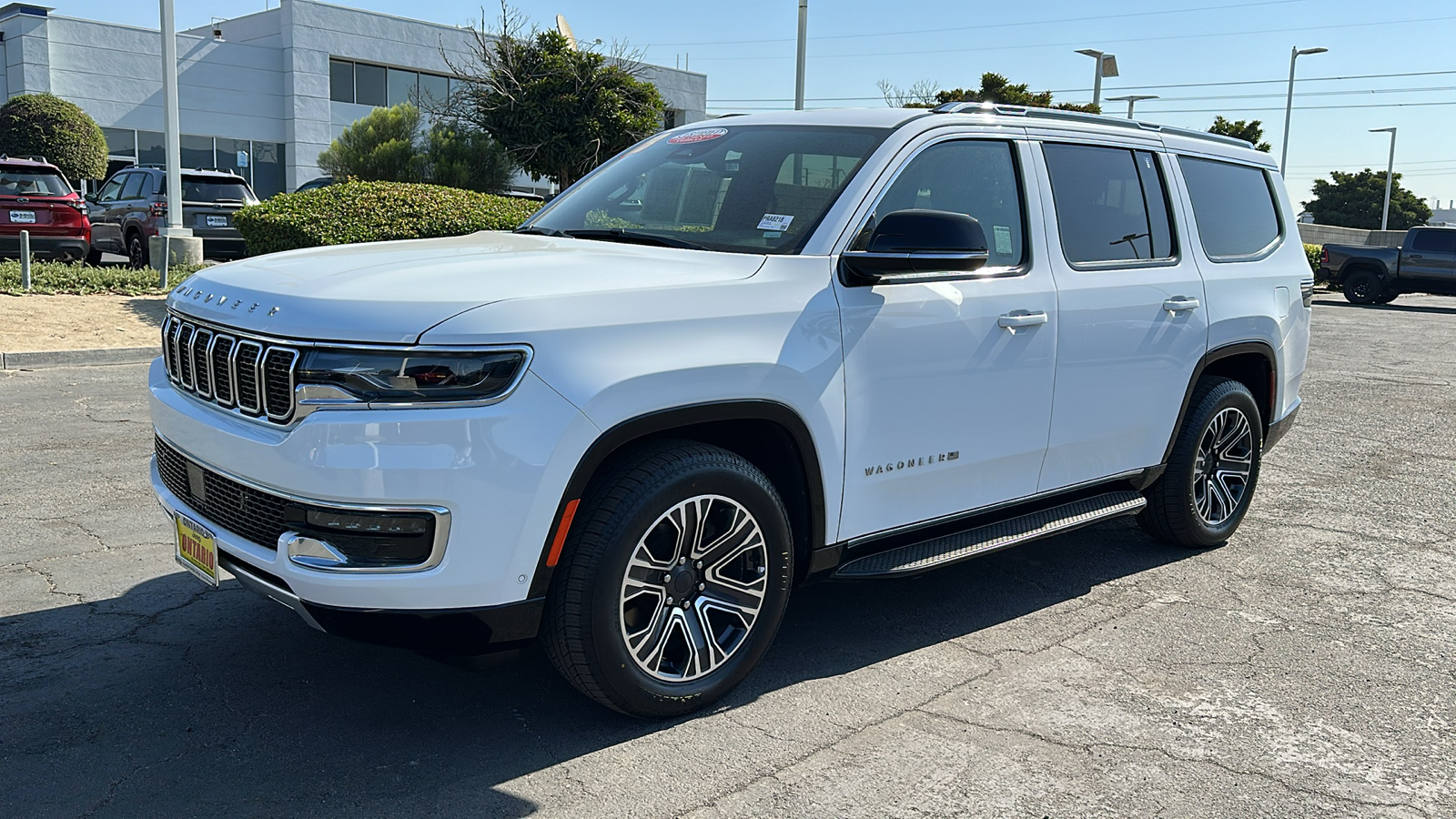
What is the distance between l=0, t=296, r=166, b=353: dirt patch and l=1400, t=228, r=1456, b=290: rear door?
25014 millimetres

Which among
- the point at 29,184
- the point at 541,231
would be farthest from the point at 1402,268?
the point at 541,231

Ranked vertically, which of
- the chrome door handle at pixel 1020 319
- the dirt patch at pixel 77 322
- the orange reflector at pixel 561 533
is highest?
the chrome door handle at pixel 1020 319

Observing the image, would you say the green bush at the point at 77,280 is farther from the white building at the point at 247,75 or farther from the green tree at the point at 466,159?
the white building at the point at 247,75

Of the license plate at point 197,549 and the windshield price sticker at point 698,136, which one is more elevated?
the windshield price sticker at point 698,136

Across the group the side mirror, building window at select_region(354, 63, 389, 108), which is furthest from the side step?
building window at select_region(354, 63, 389, 108)

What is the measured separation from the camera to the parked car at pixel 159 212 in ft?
62.2

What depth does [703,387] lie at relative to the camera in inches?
139

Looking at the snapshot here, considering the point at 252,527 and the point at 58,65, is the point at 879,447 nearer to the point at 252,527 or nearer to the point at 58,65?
the point at 252,527

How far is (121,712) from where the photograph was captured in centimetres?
371

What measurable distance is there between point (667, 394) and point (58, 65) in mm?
35904

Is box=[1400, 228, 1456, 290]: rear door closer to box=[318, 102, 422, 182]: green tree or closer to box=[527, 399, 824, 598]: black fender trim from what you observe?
box=[318, 102, 422, 182]: green tree

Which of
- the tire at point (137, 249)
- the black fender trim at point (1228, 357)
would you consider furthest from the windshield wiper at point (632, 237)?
the tire at point (137, 249)

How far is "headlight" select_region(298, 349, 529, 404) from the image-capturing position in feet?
10.3

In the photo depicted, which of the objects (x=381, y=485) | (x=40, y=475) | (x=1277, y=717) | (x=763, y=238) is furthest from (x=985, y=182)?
(x=40, y=475)
